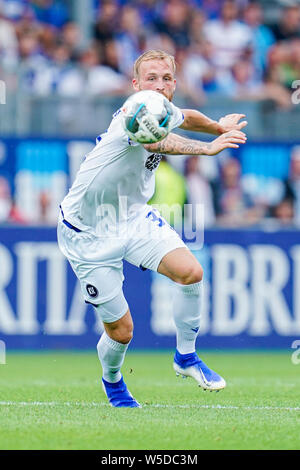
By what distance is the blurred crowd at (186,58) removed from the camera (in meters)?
14.4

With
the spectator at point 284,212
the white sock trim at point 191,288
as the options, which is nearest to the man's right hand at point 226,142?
the white sock trim at point 191,288

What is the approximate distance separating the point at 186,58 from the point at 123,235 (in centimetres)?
918

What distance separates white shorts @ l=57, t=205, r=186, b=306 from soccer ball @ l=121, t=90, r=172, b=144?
101cm

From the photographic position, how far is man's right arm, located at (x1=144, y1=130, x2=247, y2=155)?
263 inches

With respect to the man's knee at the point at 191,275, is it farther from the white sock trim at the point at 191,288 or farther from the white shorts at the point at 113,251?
the white shorts at the point at 113,251

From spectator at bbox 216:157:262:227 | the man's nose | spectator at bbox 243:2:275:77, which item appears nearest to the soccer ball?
the man's nose

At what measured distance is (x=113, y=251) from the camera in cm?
735

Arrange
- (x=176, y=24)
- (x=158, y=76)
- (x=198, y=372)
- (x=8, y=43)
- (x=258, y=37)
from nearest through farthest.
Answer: (x=158, y=76) < (x=198, y=372) < (x=8, y=43) < (x=176, y=24) < (x=258, y=37)

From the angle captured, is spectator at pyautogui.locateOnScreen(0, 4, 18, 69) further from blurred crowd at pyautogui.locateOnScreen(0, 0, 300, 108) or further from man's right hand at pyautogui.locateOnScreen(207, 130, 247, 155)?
man's right hand at pyautogui.locateOnScreen(207, 130, 247, 155)

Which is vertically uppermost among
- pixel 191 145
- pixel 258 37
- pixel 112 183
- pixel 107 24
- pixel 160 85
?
pixel 107 24

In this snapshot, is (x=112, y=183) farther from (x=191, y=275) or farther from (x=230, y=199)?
(x=230, y=199)

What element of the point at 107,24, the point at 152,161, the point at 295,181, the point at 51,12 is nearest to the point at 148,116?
the point at 152,161
